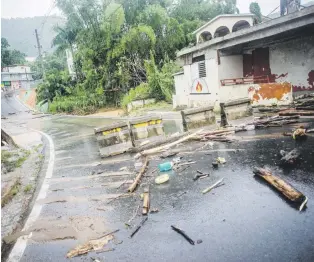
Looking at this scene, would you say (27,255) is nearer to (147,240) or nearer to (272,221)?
(147,240)

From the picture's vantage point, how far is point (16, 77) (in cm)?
9275

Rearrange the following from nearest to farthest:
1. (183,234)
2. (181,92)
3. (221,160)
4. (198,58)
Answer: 1. (183,234)
2. (221,160)
3. (198,58)
4. (181,92)

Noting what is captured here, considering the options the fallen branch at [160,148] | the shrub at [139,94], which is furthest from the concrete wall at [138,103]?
the fallen branch at [160,148]

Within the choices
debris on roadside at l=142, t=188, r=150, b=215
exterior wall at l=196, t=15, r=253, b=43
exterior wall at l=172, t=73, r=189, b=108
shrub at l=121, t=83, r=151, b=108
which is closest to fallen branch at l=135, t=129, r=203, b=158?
debris on roadside at l=142, t=188, r=150, b=215

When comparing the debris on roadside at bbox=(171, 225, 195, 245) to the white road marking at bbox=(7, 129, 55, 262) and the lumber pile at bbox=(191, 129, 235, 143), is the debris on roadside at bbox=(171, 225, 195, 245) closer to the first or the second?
the white road marking at bbox=(7, 129, 55, 262)

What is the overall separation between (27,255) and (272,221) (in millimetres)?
3560

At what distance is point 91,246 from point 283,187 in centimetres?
335

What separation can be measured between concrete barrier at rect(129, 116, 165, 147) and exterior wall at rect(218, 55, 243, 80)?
447 inches

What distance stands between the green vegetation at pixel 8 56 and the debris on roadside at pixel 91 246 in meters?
93.7

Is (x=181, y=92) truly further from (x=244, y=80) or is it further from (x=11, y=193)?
(x=11, y=193)

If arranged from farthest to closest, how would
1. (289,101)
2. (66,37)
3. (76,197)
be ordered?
→ (66,37) < (289,101) < (76,197)

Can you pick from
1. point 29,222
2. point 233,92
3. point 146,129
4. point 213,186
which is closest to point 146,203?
point 213,186

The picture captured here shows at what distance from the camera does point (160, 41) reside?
33844 mm

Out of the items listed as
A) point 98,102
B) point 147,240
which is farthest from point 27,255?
point 98,102
